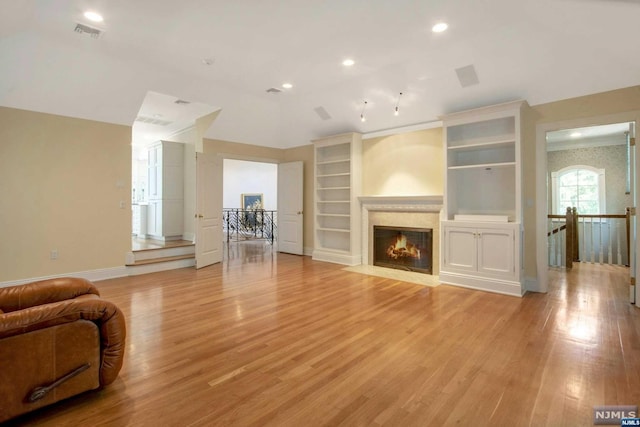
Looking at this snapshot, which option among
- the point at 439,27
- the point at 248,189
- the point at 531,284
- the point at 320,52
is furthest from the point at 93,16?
the point at 248,189

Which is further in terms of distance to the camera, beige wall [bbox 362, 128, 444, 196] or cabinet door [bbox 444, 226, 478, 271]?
beige wall [bbox 362, 128, 444, 196]

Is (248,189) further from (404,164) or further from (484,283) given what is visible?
(484,283)

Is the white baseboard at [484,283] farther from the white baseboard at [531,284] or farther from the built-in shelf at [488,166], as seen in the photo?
the built-in shelf at [488,166]

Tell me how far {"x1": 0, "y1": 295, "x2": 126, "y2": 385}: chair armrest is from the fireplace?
490cm

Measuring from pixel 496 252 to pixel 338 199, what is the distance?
11.7ft

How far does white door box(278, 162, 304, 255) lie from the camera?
7.84m

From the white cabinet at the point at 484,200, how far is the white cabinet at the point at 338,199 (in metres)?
1.96

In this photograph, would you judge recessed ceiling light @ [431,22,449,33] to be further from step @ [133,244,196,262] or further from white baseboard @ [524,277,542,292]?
step @ [133,244,196,262]

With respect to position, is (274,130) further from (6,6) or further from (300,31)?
(6,6)

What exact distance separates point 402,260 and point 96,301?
201 inches

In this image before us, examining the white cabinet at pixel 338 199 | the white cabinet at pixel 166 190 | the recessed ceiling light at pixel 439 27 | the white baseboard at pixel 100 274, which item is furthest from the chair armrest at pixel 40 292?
the white cabinet at pixel 166 190

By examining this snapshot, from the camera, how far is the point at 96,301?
208 centimetres

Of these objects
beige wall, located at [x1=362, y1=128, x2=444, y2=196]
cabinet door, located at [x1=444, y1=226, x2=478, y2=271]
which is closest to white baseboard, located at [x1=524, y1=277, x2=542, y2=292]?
cabinet door, located at [x1=444, y1=226, x2=478, y2=271]

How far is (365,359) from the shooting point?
102 inches
